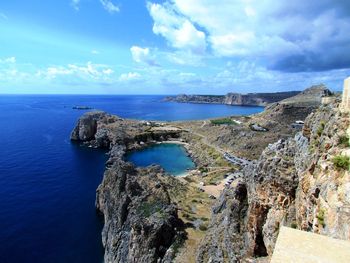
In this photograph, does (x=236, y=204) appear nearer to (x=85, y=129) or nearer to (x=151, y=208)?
(x=151, y=208)

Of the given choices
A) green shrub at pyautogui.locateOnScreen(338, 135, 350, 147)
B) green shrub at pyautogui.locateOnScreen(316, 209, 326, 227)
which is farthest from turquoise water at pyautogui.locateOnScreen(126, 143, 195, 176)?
green shrub at pyautogui.locateOnScreen(316, 209, 326, 227)

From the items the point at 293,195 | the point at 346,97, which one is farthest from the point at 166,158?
the point at 346,97

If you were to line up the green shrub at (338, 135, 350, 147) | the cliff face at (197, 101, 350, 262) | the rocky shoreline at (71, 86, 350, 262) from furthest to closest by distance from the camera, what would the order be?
the green shrub at (338, 135, 350, 147) < the rocky shoreline at (71, 86, 350, 262) < the cliff face at (197, 101, 350, 262)

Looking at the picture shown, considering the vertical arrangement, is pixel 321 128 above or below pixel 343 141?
above

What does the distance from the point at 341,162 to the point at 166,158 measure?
361 ft

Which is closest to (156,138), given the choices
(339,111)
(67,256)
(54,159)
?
(54,159)

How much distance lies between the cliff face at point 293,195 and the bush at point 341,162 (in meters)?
0.33

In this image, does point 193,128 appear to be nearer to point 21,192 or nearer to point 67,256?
point 21,192

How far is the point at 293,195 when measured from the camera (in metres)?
28.7

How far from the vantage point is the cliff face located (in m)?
21.2

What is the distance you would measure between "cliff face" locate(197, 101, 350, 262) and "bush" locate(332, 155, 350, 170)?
13.1 inches

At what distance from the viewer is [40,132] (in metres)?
178

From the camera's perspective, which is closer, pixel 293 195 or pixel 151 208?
pixel 293 195

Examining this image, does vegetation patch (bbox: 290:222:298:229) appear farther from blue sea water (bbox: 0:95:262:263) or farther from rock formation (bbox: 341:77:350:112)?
blue sea water (bbox: 0:95:262:263)
